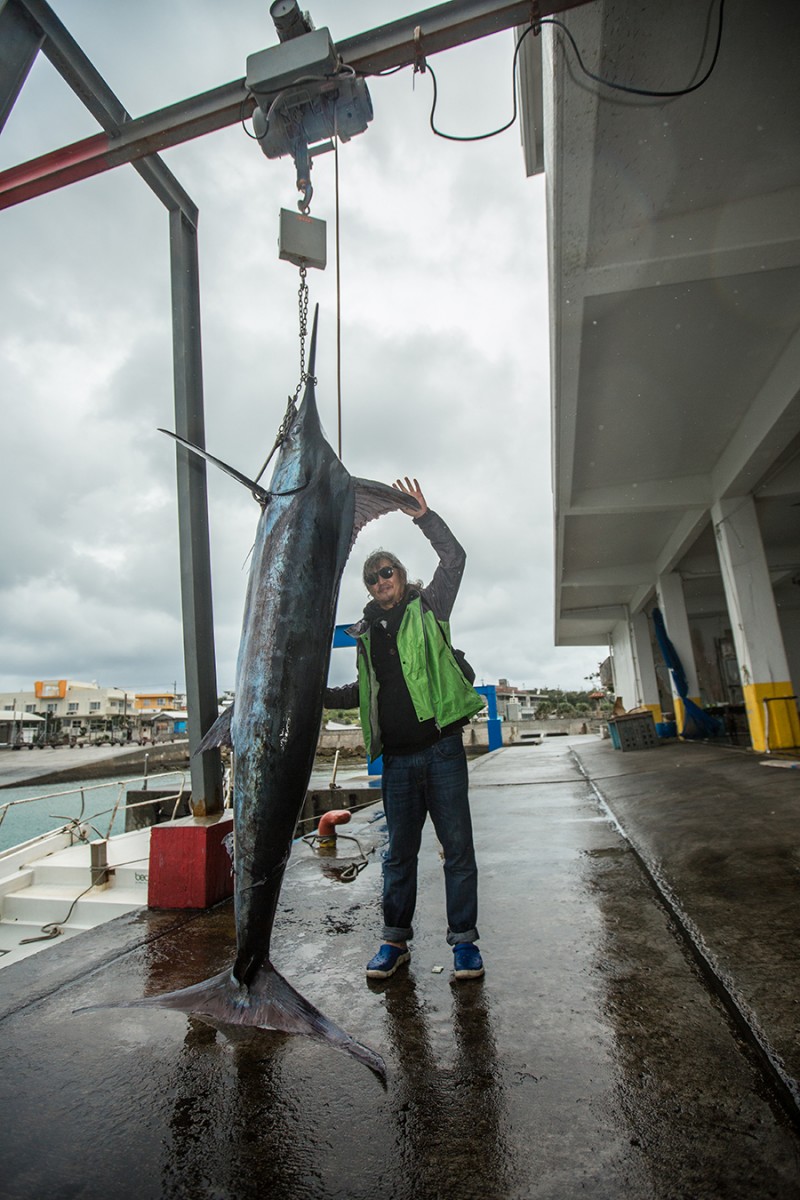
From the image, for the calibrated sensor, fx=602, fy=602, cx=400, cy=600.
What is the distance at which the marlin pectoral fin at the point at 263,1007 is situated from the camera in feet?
5.57

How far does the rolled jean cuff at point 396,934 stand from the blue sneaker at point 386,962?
29mm

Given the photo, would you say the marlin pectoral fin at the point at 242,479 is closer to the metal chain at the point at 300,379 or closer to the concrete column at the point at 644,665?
the metal chain at the point at 300,379

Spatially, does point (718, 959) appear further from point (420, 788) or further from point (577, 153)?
point (577, 153)

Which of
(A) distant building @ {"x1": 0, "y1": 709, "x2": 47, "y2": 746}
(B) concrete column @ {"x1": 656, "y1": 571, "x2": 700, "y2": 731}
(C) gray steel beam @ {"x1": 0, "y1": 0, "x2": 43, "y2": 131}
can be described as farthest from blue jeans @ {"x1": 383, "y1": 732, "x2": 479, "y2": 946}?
(A) distant building @ {"x1": 0, "y1": 709, "x2": 47, "y2": 746}

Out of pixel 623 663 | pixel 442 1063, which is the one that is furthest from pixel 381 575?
pixel 623 663

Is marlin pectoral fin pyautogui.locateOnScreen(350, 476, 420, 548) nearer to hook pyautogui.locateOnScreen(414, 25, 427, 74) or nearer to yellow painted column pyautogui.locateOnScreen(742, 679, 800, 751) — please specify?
hook pyautogui.locateOnScreen(414, 25, 427, 74)

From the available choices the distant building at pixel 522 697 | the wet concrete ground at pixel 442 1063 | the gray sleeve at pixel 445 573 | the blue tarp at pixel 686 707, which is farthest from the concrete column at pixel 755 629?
the distant building at pixel 522 697

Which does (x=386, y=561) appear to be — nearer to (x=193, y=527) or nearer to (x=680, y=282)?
(x=193, y=527)

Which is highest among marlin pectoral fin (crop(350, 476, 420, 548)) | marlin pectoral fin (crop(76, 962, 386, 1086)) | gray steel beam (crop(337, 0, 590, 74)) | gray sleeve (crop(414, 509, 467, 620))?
gray steel beam (crop(337, 0, 590, 74))

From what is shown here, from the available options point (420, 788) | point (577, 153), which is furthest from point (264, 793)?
point (577, 153)

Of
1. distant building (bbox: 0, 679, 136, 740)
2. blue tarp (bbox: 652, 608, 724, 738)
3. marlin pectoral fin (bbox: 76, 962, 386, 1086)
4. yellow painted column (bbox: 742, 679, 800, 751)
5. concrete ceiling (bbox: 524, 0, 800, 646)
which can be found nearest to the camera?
marlin pectoral fin (bbox: 76, 962, 386, 1086)

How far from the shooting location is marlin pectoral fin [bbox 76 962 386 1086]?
1697 mm

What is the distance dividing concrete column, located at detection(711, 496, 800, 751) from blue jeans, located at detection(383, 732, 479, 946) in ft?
31.0

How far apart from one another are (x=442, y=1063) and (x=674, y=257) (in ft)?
23.2
